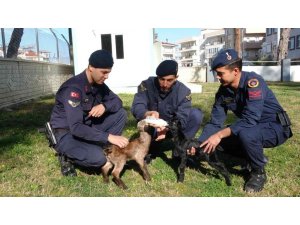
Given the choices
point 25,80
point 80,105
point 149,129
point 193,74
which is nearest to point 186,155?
point 149,129

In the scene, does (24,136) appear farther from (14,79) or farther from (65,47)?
(65,47)

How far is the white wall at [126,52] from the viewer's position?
14719 mm

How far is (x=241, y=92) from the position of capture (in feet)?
13.5

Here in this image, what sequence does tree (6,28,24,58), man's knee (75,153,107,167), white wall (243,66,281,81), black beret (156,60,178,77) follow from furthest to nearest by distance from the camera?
1. white wall (243,66,281,81)
2. tree (6,28,24,58)
3. black beret (156,60,178,77)
4. man's knee (75,153,107,167)

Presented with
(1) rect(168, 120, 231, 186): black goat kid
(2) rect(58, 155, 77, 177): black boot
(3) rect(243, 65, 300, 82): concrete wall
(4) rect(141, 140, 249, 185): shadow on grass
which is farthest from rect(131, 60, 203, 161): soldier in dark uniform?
(3) rect(243, 65, 300, 82): concrete wall

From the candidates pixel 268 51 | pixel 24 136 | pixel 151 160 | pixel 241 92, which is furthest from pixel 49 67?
pixel 268 51

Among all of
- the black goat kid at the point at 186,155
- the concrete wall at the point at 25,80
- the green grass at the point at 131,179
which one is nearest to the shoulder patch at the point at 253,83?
the black goat kid at the point at 186,155

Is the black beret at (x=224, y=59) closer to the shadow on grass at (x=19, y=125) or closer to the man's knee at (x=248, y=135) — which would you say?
the man's knee at (x=248, y=135)

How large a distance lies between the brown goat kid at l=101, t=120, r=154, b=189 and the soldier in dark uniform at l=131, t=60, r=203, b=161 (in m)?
0.36

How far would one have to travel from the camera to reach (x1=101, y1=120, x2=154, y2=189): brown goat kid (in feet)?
13.3

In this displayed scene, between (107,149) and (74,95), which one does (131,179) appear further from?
(74,95)

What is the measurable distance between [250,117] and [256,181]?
0.75 m

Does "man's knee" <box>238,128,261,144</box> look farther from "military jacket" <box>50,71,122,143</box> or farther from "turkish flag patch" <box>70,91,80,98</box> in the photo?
"turkish flag patch" <box>70,91,80,98</box>

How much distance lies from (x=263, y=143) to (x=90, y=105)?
2.29m
